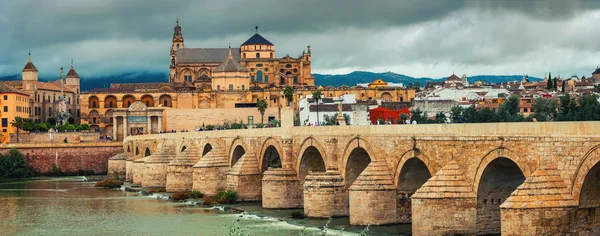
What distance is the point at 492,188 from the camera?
25406 mm

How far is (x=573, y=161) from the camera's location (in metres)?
21.2

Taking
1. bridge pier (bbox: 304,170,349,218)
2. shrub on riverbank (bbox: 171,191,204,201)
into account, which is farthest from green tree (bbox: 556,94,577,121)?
bridge pier (bbox: 304,170,349,218)

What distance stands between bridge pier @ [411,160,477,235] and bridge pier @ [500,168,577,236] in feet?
11.3

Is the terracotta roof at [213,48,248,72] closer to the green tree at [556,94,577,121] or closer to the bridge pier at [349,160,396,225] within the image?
the green tree at [556,94,577,121]

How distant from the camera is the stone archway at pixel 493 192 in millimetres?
25141

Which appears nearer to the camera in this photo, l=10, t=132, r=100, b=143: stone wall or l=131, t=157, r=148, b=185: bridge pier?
l=131, t=157, r=148, b=185: bridge pier

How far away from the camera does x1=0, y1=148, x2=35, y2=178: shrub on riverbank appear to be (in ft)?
242

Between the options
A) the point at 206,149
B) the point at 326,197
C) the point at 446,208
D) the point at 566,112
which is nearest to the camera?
the point at 446,208

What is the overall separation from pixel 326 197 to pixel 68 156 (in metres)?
49.5

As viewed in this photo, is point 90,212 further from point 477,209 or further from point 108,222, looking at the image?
point 477,209

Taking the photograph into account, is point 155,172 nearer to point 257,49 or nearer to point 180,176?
point 180,176

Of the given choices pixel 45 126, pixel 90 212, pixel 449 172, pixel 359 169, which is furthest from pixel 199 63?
pixel 449 172

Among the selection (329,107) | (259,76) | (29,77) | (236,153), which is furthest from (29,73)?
(236,153)

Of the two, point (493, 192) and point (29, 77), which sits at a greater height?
point (29, 77)
